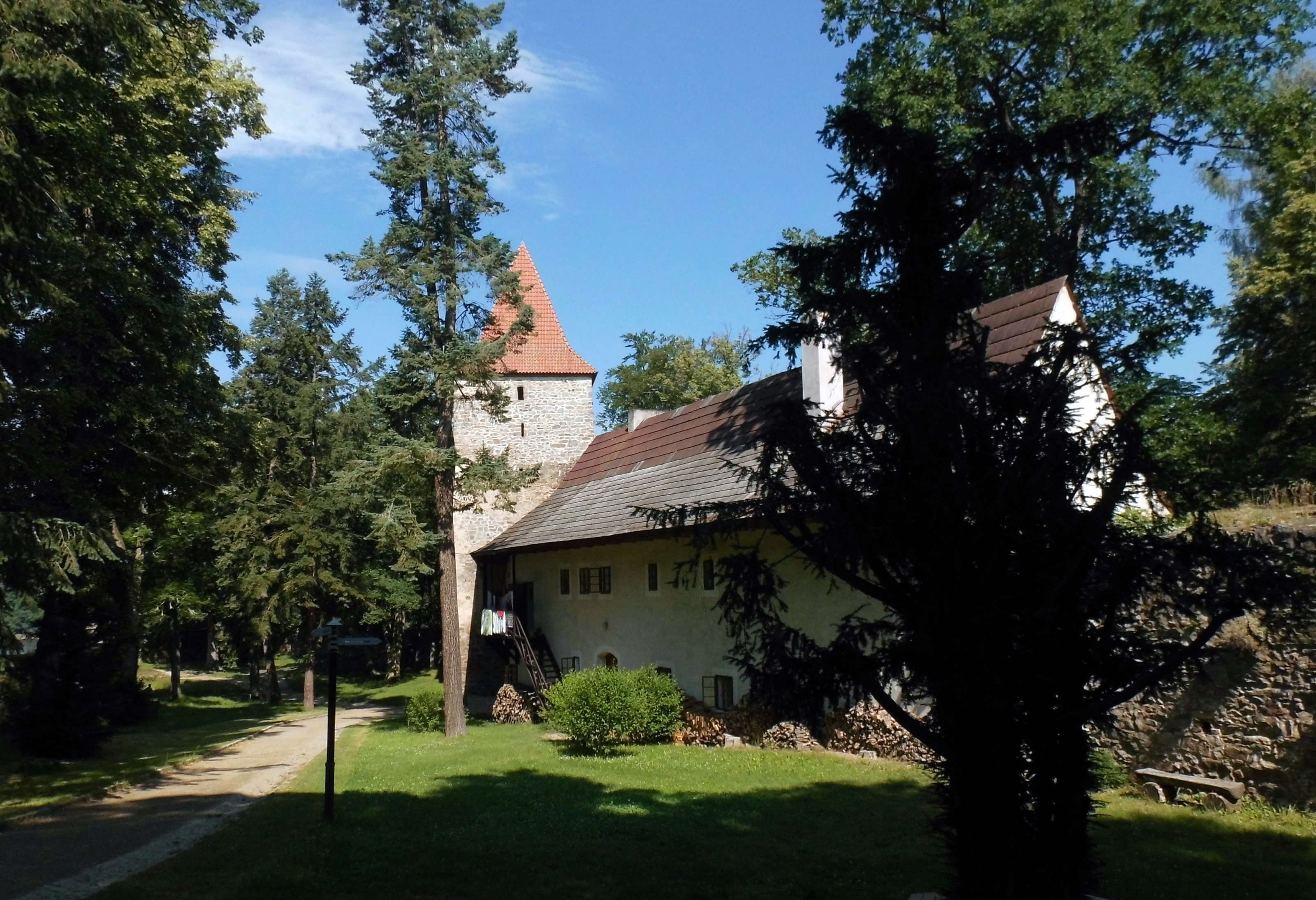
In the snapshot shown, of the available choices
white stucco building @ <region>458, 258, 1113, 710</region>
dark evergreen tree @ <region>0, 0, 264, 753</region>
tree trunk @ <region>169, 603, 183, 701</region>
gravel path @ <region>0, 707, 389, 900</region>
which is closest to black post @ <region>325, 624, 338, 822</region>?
gravel path @ <region>0, 707, 389, 900</region>

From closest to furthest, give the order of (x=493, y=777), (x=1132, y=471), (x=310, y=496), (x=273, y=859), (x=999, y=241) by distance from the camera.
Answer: (x=1132, y=471) < (x=273, y=859) < (x=493, y=777) < (x=999, y=241) < (x=310, y=496)

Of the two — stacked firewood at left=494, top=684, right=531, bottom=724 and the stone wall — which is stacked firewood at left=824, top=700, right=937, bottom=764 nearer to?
the stone wall

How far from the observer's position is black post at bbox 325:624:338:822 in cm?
1118

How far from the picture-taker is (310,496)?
29.6 metres

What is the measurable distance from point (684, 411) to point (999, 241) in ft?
28.9

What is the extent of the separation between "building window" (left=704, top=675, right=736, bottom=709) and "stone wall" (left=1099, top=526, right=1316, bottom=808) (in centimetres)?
893

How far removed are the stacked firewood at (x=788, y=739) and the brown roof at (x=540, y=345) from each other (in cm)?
1717

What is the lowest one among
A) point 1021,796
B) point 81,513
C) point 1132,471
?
point 1021,796

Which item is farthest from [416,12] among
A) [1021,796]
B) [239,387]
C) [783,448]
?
[1021,796]

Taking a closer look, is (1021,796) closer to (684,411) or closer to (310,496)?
(684,411)

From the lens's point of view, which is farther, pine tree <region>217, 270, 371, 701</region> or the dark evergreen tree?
pine tree <region>217, 270, 371, 701</region>

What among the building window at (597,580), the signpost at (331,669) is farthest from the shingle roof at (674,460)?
the signpost at (331,669)

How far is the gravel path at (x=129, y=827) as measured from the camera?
30.8 ft

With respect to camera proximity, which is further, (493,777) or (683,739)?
(683,739)
